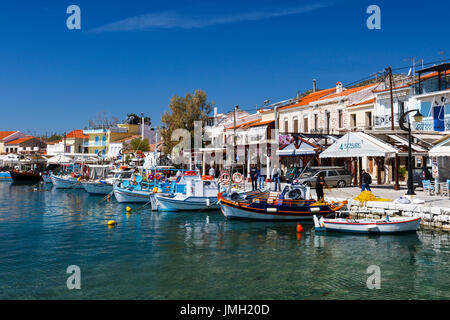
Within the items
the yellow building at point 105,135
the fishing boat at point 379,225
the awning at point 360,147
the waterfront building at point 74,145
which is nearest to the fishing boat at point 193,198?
the awning at point 360,147

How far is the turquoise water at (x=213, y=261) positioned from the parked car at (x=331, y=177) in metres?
9.37

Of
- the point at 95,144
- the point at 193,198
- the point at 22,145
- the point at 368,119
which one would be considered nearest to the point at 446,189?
the point at 193,198

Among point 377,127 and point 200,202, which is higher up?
point 377,127

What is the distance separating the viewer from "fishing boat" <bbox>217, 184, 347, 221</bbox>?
19.8m

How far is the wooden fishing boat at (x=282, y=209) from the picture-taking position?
19.8m

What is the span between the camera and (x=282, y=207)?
19812mm

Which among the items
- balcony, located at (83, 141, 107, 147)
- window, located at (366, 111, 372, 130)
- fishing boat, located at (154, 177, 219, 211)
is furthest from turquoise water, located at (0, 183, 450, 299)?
balcony, located at (83, 141, 107, 147)

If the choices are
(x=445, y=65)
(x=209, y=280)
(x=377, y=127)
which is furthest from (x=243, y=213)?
(x=445, y=65)

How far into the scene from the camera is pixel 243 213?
20.6m

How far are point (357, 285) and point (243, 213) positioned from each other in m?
10.5

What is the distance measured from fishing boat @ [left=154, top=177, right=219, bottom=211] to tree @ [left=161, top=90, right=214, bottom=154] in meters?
32.1

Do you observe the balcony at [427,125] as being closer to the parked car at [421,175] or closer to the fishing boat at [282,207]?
the parked car at [421,175]

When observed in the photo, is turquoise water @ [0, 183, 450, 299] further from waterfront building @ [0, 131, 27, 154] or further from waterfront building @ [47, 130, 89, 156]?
waterfront building @ [0, 131, 27, 154]

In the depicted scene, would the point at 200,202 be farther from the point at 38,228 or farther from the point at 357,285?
the point at 357,285
